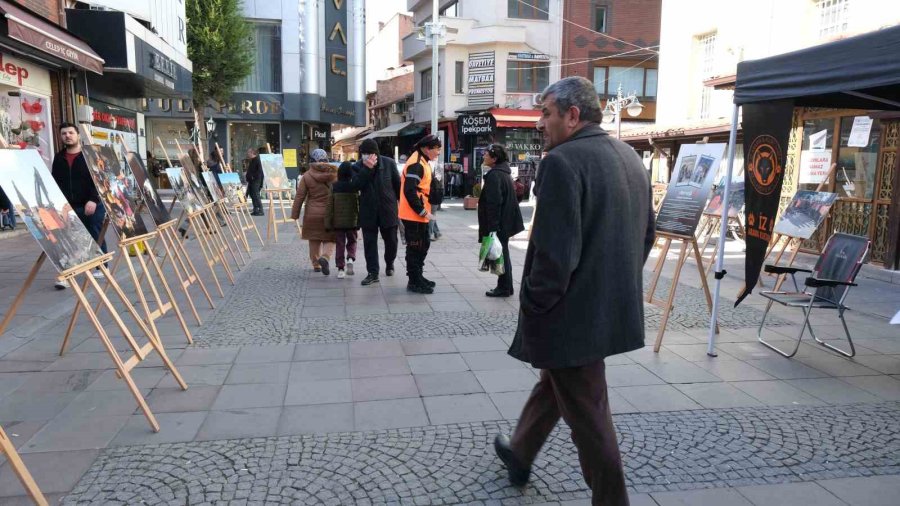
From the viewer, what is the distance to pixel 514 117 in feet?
82.2

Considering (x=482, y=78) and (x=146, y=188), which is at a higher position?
(x=482, y=78)

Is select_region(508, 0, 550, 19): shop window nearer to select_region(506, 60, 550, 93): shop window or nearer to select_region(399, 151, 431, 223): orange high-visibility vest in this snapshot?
select_region(506, 60, 550, 93): shop window

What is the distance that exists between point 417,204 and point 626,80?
23.6m

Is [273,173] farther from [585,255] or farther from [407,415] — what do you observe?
[585,255]

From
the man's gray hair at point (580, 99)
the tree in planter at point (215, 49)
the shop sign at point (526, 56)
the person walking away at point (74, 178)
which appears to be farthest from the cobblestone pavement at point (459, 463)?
the shop sign at point (526, 56)

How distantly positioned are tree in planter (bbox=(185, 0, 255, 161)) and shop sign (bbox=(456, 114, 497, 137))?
8784 millimetres

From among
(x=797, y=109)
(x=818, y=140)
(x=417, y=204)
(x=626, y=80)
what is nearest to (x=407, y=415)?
(x=417, y=204)

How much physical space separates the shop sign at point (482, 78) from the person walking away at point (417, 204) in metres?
20.4

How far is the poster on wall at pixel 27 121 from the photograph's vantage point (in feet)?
31.7

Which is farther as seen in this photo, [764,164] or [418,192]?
[418,192]

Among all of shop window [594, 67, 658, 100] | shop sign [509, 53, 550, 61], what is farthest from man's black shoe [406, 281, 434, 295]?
shop window [594, 67, 658, 100]

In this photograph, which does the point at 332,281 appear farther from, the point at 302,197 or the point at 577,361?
the point at 577,361

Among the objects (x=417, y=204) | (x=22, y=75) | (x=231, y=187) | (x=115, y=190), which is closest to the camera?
(x=115, y=190)

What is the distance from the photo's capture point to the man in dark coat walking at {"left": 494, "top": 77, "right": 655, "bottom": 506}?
2297 millimetres
